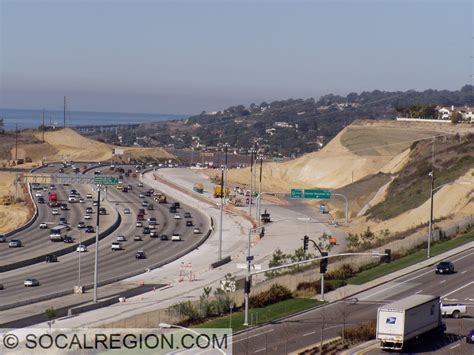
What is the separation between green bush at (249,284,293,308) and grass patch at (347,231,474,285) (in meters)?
7.31

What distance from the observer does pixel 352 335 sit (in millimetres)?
44844

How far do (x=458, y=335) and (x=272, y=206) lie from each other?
8415cm

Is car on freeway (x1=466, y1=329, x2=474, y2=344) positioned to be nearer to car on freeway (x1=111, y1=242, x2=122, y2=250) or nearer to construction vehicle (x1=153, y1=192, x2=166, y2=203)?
car on freeway (x1=111, y1=242, x2=122, y2=250)

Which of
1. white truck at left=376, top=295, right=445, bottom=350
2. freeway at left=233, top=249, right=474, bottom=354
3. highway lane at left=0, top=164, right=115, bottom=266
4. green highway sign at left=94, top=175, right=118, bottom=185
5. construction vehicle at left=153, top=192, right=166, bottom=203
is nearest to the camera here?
white truck at left=376, top=295, right=445, bottom=350

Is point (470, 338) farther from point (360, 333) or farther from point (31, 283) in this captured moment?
point (31, 283)

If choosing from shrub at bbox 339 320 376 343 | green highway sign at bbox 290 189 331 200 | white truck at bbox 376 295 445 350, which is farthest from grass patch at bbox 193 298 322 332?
green highway sign at bbox 290 189 331 200

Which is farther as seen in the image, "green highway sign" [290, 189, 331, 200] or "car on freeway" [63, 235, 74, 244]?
"car on freeway" [63, 235, 74, 244]

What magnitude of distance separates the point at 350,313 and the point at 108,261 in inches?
1437

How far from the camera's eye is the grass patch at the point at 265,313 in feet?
159

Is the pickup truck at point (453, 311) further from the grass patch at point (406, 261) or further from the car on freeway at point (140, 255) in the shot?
the car on freeway at point (140, 255)

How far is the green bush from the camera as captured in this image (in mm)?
54312

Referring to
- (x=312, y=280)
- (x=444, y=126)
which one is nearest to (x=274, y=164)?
(x=444, y=126)

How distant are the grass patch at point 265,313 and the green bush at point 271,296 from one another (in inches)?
17.0

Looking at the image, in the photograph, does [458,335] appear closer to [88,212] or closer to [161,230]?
[161,230]
